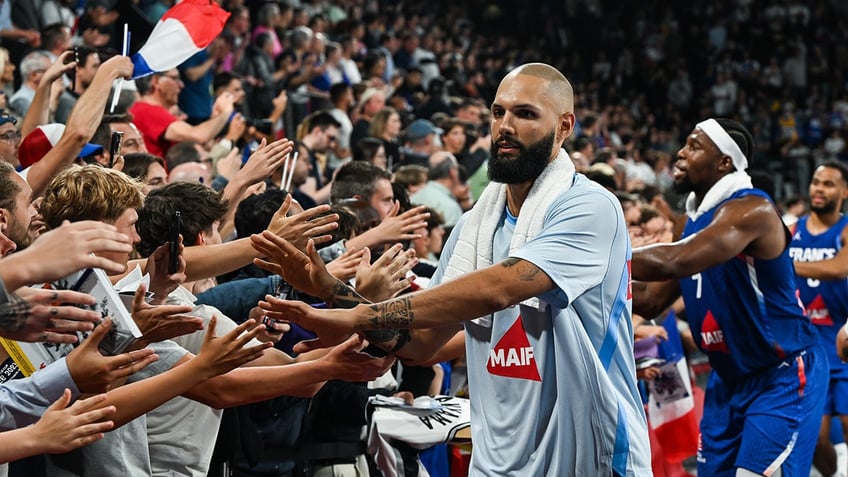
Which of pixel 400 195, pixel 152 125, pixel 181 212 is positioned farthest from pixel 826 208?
pixel 181 212

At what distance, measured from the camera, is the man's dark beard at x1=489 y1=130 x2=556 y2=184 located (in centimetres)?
388

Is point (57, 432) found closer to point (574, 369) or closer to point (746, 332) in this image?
point (574, 369)

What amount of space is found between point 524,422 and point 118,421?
1.32 meters

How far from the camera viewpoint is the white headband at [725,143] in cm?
621

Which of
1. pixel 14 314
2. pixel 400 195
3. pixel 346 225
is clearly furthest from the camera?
pixel 400 195

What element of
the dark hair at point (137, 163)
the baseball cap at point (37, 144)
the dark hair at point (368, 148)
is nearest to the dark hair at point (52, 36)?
the dark hair at point (368, 148)

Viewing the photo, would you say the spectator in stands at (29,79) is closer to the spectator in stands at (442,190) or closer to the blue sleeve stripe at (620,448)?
the spectator in stands at (442,190)

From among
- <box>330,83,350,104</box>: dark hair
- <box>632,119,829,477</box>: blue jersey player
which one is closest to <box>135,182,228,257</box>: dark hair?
<box>632,119,829,477</box>: blue jersey player

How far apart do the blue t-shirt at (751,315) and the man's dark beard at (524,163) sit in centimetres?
224

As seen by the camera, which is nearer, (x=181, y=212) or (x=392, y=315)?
(x=392, y=315)

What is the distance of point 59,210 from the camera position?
386 cm

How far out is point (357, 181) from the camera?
263 inches

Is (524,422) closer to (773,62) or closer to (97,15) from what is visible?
(97,15)

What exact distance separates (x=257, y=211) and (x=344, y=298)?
183cm
